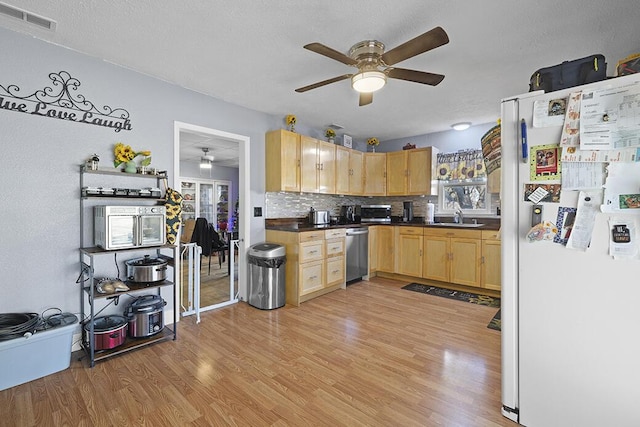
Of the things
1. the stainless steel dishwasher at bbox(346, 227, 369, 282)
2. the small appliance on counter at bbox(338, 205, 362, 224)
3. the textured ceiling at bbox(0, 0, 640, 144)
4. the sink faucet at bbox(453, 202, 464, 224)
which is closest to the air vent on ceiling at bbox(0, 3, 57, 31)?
A: the textured ceiling at bbox(0, 0, 640, 144)

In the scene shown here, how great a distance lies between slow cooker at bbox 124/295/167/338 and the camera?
98.7 inches

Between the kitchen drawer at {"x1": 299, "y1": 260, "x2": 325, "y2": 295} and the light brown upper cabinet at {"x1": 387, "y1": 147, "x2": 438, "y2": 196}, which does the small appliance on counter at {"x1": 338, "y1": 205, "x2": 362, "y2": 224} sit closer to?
the light brown upper cabinet at {"x1": 387, "y1": 147, "x2": 438, "y2": 196}

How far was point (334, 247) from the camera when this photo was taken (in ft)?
13.3

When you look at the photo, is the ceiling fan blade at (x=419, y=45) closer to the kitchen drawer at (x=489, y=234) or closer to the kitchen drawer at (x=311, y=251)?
the kitchen drawer at (x=311, y=251)

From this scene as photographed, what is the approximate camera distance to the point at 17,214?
2135 millimetres

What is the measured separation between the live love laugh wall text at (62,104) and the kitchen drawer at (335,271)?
9.30ft

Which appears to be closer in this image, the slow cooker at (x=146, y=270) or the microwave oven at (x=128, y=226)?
the microwave oven at (x=128, y=226)

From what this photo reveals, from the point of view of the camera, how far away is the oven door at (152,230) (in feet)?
8.11

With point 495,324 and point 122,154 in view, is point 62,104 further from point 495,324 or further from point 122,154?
point 495,324

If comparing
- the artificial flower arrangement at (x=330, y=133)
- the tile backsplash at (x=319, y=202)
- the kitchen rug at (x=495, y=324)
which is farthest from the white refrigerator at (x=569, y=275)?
the artificial flower arrangement at (x=330, y=133)

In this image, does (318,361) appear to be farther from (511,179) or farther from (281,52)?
(281,52)

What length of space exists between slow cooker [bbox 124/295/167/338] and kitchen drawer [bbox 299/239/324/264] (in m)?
1.59

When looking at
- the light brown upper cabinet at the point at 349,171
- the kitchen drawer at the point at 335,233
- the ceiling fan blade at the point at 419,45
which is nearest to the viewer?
the ceiling fan blade at the point at 419,45

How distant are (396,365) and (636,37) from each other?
3.03m
